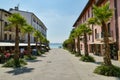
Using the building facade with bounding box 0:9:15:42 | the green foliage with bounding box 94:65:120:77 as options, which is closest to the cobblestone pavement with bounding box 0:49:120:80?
the green foliage with bounding box 94:65:120:77

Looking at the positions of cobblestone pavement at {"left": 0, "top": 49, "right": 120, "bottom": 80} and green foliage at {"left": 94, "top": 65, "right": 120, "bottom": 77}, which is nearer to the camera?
cobblestone pavement at {"left": 0, "top": 49, "right": 120, "bottom": 80}

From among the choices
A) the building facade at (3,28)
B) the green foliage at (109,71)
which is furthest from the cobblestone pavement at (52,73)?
the building facade at (3,28)

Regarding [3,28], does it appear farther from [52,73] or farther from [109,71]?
[109,71]

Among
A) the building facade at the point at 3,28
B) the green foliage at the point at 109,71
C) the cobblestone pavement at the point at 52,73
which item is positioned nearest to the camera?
the cobblestone pavement at the point at 52,73

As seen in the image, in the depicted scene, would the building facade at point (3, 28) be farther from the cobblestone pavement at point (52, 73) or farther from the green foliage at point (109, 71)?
the green foliage at point (109, 71)

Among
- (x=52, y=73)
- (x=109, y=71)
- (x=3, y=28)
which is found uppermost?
(x=3, y=28)

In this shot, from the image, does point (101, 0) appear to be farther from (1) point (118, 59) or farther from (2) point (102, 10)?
(2) point (102, 10)

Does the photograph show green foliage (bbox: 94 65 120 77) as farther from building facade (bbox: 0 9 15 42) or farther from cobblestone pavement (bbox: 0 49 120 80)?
building facade (bbox: 0 9 15 42)

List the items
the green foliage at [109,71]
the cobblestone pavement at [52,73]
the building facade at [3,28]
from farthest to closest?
1. the building facade at [3,28]
2. the green foliage at [109,71]
3. the cobblestone pavement at [52,73]

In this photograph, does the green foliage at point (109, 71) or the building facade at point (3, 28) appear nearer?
the green foliage at point (109, 71)

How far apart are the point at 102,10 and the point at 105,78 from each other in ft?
18.6

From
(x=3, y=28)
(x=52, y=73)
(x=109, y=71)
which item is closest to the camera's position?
(x=109, y=71)

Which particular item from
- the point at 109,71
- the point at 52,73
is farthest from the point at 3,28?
the point at 109,71

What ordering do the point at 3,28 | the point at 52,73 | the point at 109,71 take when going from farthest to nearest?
the point at 3,28 → the point at 52,73 → the point at 109,71
